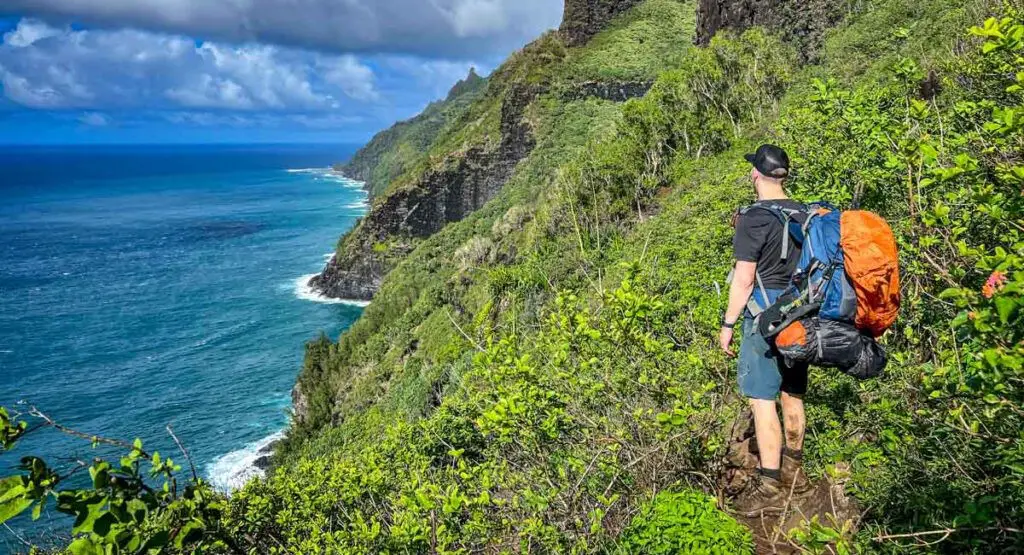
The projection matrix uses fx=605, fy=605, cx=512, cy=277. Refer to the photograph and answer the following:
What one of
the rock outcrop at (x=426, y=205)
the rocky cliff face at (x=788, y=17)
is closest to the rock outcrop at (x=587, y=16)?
the rock outcrop at (x=426, y=205)

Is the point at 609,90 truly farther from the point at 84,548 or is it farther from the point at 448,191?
the point at 84,548

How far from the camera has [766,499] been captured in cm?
484

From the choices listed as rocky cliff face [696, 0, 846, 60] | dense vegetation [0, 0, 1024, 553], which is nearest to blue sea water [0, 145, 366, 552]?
dense vegetation [0, 0, 1024, 553]

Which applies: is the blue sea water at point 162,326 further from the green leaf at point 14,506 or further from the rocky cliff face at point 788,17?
the rocky cliff face at point 788,17

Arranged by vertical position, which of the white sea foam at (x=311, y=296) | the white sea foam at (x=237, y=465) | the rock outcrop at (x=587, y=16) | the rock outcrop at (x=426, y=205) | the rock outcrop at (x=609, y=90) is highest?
the rock outcrop at (x=587, y=16)

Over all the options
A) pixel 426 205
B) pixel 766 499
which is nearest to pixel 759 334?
pixel 766 499

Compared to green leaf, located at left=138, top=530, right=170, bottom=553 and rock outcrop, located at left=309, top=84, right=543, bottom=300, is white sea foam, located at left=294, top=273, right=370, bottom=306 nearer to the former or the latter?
rock outcrop, located at left=309, top=84, right=543, bottom=300

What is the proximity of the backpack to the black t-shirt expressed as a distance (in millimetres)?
92

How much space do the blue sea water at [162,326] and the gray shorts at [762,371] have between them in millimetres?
12686

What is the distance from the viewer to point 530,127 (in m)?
77.5

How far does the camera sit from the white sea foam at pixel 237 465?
3631 centimetres

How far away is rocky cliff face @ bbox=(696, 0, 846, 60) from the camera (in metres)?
37.0

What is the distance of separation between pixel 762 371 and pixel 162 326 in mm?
68656

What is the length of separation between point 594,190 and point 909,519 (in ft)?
94.7
